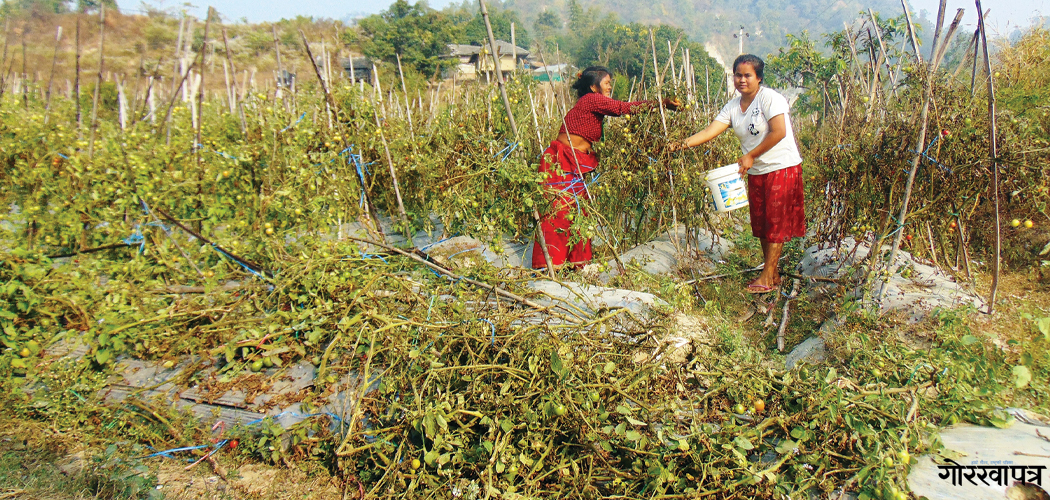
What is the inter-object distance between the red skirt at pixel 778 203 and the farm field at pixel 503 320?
267 millimetres

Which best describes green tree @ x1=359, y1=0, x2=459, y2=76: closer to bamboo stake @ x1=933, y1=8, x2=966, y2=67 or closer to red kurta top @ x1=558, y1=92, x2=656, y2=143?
red kurta top @ x1=558, y1=92, x2=656, y2=143

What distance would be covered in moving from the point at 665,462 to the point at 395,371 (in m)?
1.09

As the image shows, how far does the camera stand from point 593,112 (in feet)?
11.1

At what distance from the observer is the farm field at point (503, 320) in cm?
172

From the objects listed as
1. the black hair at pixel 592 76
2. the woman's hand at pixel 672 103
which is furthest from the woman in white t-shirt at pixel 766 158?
the black hair at pixel 592 76

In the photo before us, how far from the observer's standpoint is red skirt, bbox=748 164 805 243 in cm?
304

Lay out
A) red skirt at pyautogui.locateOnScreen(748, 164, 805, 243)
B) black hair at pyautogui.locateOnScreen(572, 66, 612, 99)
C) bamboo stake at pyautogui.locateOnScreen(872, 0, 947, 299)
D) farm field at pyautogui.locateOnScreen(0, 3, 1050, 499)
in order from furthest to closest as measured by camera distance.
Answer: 1. black hair at pyautogui.locateOnScreen(572, 66, 612, 99)
2. red skirt at pyautogui.locateOnScreen(748, 164, 805, 243)
3. bamboo stake at pyautogui.locateOnScreen(872, 0, 947, 299)
4. farm field at pyautogui.locateOnScreen(0, 3, 1050, 499)

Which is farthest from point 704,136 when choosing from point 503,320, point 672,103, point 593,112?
point 503,320

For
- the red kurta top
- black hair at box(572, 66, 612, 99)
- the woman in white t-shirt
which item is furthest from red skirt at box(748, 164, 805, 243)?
black hair at box(572, 66, 612, 99)

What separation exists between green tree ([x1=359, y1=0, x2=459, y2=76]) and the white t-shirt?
26304 millimetres

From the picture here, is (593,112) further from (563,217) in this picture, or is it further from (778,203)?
(778,203)

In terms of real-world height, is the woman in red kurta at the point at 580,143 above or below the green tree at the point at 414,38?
below

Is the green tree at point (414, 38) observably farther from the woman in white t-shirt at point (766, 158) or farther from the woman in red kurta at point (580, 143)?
the woman in white t-shirt at point (766, 158)

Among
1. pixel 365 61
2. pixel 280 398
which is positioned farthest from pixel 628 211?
pixel 365 61
